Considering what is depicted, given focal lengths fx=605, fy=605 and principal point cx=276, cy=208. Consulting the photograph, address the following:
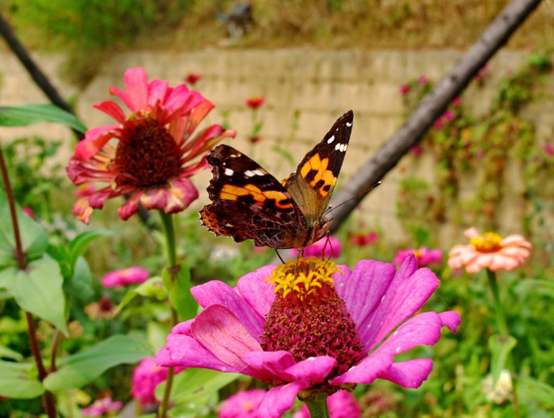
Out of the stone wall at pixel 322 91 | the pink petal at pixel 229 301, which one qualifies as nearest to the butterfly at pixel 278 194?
the pink petal at pixel 229 301

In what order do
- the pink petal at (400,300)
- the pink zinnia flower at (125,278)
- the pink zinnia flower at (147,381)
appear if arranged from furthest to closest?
the pink zinnia flower at (125,278) < the pink zinnia flower at (147,381) < the pink petal at (400,300)

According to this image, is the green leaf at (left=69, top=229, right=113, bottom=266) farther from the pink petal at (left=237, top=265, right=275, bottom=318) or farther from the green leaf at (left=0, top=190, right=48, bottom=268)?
the pink petal at (left=237, top=265, right=275, bottom=318)

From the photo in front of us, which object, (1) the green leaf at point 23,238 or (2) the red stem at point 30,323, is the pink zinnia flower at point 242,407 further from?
(1) the green leaf at point 23,238

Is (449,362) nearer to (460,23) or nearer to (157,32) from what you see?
(460,23)

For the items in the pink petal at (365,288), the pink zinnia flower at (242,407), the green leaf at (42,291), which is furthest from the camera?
the pink zinnia flower at (242,407)

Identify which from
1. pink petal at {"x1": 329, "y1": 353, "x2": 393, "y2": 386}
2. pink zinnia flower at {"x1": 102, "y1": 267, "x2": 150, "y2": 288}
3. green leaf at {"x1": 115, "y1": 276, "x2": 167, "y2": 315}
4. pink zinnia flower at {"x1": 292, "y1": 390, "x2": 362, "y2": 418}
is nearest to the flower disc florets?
pink petal at {"x1": 329, "y1": 353, "x2": 393, "y2": 386}

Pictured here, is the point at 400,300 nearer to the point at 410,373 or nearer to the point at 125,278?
the point at 410,373

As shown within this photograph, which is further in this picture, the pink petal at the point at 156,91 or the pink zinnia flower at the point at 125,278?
the pink zinnia flower at the point at 125,278
